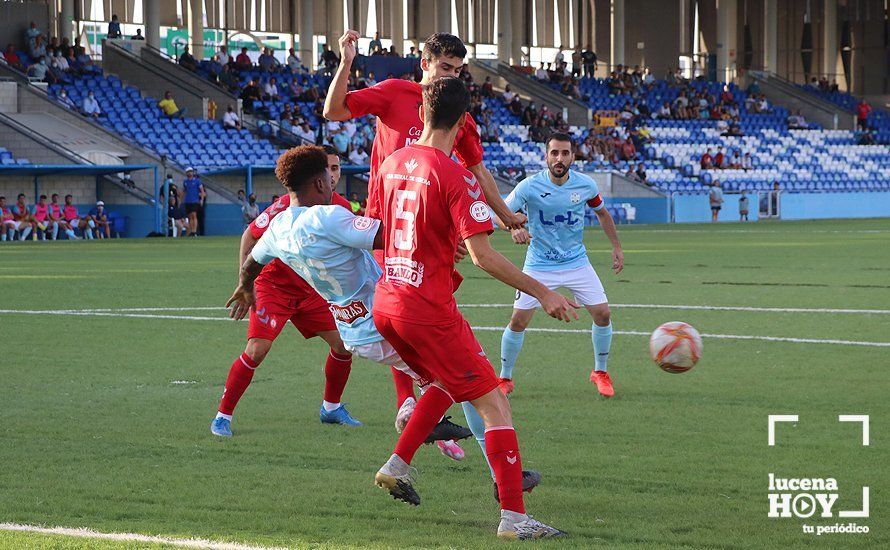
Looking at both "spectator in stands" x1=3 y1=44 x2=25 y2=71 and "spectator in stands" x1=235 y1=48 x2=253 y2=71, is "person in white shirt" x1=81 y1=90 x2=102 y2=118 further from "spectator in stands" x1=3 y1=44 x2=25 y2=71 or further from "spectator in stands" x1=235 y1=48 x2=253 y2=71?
"spectator in stands" x1=235 y1=48 x2=253 y2=71

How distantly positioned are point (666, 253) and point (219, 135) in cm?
1783

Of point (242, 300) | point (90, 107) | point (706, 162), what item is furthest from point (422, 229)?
point (706, 162)

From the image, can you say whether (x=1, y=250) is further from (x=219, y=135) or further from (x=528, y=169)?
(x=528, y=169)

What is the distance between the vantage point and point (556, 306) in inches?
196

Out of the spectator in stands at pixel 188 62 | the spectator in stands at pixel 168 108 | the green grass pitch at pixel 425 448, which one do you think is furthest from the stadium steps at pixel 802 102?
the green grass pitch at pixel 425 448

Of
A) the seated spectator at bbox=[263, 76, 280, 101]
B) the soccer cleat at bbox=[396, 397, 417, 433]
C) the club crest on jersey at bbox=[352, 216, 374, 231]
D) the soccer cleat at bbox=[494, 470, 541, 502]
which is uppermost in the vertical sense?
the seated spectator at bbox=[263, 76, 280, 101]

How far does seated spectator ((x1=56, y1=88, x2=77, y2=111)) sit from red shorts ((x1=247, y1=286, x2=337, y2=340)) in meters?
29.9

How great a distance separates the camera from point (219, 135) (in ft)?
127

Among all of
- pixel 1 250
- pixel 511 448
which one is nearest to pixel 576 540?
pixel 511 448

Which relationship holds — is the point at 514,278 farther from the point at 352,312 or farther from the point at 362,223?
the point at 352,312

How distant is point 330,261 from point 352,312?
0.28 metres

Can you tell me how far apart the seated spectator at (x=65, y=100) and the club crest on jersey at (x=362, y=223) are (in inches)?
1263

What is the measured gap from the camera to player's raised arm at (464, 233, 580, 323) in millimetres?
4973

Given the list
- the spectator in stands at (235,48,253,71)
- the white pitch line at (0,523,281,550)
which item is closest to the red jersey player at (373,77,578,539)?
the white pitch line at (0,523,281,550)
